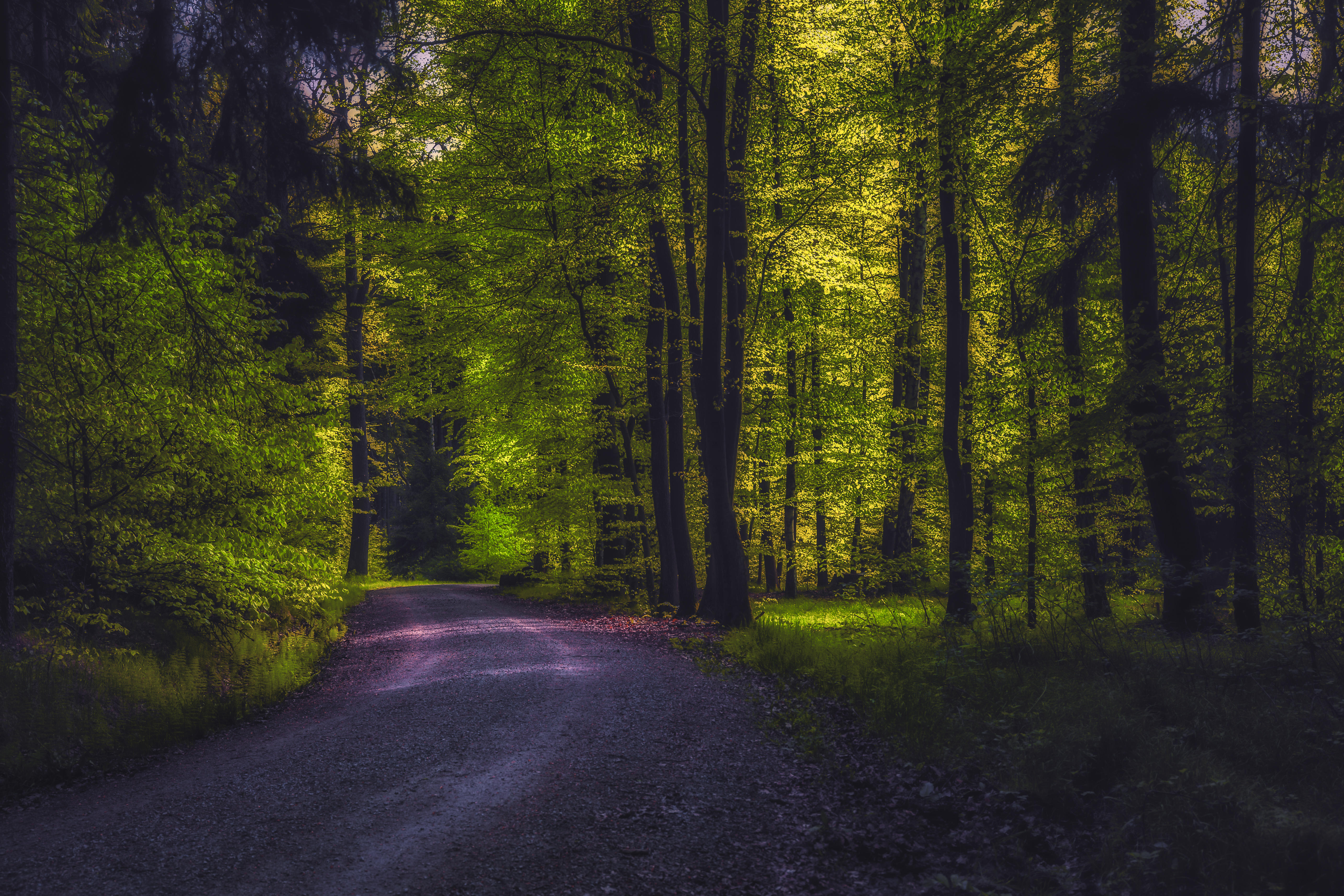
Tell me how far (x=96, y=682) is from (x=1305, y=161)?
13701 millimetres

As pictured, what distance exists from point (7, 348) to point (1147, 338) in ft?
41.1

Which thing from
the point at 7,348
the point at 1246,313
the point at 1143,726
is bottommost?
the point at 1143,726

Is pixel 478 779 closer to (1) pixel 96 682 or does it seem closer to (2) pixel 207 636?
(1) pixel 96 682

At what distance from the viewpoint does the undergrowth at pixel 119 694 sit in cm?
671

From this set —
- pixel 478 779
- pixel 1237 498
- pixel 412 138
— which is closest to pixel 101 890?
pixel 478 779

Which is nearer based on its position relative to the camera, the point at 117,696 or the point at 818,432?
the point at 117,696

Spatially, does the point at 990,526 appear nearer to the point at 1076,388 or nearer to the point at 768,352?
the point at 1076,388

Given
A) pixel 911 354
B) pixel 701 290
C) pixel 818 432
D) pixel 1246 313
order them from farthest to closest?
1. pixel 818 432
2. pixel 911 354
3. pixel 701 290
4. pixel 1246 313

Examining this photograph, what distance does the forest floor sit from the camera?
448cm

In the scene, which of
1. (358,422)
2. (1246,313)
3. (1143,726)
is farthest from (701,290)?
(358,422)

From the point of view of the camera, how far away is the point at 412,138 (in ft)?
50.3

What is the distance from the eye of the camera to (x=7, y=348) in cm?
850

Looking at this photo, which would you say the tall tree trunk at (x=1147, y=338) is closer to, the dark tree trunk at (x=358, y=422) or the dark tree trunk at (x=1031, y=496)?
the dark tree trunk at (x=1031, y=496)

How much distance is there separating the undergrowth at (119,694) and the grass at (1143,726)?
21.0ft
